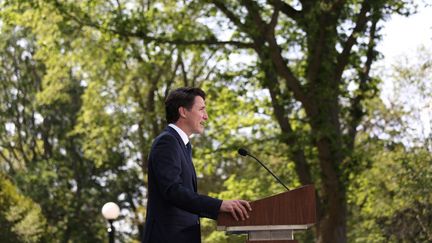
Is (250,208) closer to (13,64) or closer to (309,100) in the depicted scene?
(309,100)

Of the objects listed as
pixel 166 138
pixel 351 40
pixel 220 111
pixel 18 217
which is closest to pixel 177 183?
pixel 166 138

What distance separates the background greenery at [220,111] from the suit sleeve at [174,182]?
48 cm

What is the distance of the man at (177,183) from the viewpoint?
14.4 ft

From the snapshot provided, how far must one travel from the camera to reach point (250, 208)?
420cm

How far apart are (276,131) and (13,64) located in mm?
18074

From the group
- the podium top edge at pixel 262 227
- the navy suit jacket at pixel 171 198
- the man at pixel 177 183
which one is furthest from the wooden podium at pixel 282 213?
the navy suit jacket at pixel 171 198

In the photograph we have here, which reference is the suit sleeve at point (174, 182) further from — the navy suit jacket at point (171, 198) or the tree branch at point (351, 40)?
the tree branch at point (351, 40)

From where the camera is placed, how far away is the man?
173 inches

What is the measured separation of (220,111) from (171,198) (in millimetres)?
17705

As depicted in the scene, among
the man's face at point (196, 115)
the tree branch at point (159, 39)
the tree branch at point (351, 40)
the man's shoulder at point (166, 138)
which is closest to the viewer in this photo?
the man's shoulder at point (166, 138)

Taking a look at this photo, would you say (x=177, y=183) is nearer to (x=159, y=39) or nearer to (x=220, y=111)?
(x=159, y=39)

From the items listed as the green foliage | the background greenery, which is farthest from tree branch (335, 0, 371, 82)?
the green foliage

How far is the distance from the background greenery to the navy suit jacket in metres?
0.37

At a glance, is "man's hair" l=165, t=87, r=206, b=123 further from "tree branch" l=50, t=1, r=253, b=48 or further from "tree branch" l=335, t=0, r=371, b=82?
"tree branch" l=335, t=0, r=371, b=82
